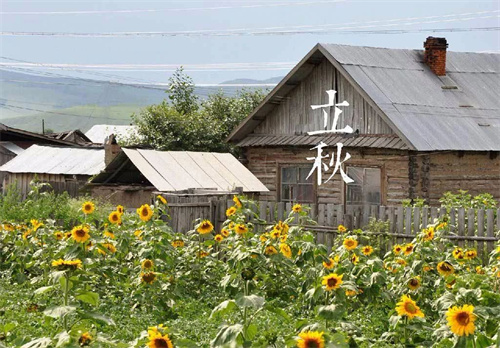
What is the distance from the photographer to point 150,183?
20.3 meters

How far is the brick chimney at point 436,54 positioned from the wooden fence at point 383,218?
11761 mm

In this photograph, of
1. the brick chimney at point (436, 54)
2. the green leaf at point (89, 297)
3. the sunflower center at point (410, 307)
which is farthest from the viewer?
the brick chimney at point (436, 54)

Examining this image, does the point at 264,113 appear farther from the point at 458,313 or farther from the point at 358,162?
the point at 458,313

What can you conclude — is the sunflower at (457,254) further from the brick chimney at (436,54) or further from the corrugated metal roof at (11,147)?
the corrugated metal roof at (11,147)

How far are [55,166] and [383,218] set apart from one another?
55.9 feet

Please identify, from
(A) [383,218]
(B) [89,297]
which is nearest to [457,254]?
(B) [89,297]

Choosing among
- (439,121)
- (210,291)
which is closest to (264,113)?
(439,121)

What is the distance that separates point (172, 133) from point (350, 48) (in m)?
9.73

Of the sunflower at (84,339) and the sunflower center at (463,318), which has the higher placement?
the sunflower center at (463,318)

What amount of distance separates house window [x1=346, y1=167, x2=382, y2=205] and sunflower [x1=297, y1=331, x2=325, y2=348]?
19432 millimetres

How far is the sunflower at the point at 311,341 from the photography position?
4.54 metres

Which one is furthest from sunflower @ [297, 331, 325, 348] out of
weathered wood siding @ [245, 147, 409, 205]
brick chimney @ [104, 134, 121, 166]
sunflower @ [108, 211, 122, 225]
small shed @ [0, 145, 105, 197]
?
small shed @ [0, 145, 105, 197]

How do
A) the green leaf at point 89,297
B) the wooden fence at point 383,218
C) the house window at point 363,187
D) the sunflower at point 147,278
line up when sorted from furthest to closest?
the house window at point 363,187, the wooden fence at point 383,218, the sunflower at point 147,278, the green leaf at point 89,297

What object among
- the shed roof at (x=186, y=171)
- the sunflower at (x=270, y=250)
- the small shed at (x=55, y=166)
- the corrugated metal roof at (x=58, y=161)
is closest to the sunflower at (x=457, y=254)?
the sunflower at (x=270, y=250)
